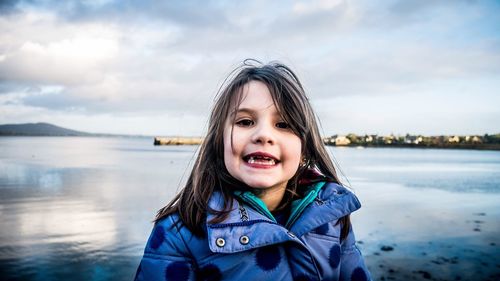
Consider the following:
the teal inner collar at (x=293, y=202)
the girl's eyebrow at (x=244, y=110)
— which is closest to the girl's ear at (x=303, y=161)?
the teal inner collar at (x=293, y=202)

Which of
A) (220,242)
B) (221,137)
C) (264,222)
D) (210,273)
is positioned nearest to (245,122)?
(221,137)

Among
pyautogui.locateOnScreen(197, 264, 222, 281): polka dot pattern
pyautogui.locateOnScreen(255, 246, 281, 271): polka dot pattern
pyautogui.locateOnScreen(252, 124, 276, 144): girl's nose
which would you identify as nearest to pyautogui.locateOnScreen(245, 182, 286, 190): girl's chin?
pyautogui.locateOnScreen(252, 124, 276, 144): girl's nose

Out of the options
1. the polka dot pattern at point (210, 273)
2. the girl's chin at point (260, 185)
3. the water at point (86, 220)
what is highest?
the girl's chin at point (260, 185)

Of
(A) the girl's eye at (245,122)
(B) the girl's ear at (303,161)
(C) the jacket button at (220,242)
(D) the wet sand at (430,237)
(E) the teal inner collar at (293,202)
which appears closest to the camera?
(C) the jacket button at (220,242)

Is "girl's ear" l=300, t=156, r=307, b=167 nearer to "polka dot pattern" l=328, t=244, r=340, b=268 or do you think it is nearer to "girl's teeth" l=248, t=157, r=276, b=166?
"girl's teeth" l=248, t=157, r=276, b=166

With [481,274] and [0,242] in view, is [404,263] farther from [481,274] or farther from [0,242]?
[0,242]

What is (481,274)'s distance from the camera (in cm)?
598

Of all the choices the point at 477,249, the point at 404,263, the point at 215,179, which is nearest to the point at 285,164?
the point at 215,179

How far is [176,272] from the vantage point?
171cm

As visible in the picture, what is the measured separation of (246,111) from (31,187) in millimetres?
17796

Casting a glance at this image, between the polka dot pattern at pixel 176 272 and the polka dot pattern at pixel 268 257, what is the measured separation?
37cm

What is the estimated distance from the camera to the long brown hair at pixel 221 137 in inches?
75.5

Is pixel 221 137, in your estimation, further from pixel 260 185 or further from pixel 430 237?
pixel 430 237

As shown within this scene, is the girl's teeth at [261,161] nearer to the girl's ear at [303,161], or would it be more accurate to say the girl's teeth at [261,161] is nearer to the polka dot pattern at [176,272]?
the girl's ear at [303,161]
